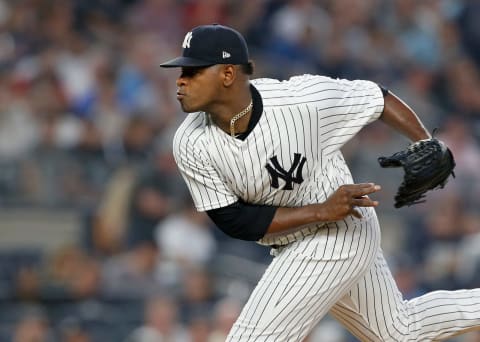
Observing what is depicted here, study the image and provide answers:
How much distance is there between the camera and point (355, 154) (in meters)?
7.39

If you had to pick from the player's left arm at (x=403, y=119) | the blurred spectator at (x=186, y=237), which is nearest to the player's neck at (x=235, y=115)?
the player's left arm at (x=403, y=119)

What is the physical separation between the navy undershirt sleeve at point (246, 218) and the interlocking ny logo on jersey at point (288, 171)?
99mm

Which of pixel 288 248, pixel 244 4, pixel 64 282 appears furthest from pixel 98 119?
pixel 288 248

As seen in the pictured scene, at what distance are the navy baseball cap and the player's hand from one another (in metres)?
0.54

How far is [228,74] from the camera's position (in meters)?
3.56

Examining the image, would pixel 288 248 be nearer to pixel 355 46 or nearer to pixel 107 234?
pixel 107 234

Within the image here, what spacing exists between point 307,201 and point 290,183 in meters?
0.12

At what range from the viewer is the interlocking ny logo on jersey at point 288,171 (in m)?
3.64

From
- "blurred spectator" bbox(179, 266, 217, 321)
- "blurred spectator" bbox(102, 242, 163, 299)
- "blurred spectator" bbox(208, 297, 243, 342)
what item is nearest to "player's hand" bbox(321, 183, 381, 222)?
"blurred spectator" bbox(208, 297, 243, 342)

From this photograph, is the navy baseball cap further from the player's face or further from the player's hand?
the player's hand

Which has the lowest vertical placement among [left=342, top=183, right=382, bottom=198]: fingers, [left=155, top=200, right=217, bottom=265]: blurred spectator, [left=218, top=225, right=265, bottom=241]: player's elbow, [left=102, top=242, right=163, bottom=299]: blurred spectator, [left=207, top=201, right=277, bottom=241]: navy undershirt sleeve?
[left=102, top=242, right=163, bottom=299]: blurred spectator

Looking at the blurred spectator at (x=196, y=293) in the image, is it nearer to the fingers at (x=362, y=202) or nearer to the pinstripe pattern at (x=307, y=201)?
the pinstripe pattern at (x=307, y=201)

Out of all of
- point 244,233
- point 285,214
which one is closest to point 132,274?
point 244,233

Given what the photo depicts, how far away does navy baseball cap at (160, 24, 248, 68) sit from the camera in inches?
138
